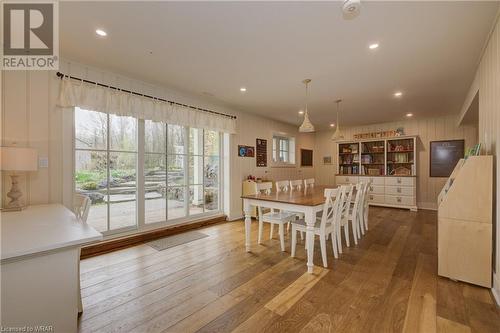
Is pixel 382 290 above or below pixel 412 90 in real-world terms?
below

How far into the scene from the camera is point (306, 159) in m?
7.70

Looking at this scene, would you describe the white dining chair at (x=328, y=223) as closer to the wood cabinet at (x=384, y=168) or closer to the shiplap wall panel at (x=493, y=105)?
the shiplap wall panel at (x=493, y=105)

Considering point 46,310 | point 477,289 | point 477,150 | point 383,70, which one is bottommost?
point 477,289

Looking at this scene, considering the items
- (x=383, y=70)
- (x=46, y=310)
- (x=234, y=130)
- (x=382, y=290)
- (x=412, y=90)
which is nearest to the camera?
(x=46, y=310)

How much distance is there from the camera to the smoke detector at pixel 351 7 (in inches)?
63.7

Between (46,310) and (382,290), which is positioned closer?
(46,310)

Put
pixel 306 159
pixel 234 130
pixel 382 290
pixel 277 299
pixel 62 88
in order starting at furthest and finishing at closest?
pixel 306 159, pixel 234 130, pixel 62 88, pixel 382 290, pixel 277 299

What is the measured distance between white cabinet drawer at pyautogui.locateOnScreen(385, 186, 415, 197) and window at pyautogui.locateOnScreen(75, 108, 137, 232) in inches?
246

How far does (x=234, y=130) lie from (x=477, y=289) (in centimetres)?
428

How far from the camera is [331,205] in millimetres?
2891

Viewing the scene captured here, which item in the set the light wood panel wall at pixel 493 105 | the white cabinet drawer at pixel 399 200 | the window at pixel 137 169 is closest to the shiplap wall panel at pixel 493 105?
the light wood panel wall at pixel 493 105

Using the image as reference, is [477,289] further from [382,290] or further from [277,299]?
A: [277,299]

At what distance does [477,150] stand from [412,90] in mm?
1776

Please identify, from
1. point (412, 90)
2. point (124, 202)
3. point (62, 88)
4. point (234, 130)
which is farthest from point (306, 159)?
point (62, 88)
